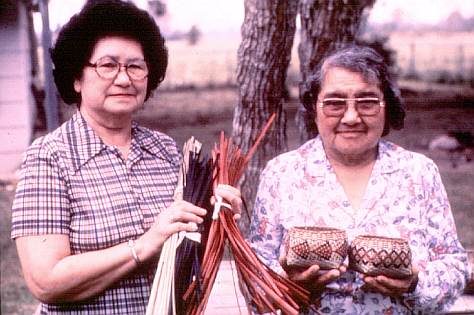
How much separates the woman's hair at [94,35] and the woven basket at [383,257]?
97 cm

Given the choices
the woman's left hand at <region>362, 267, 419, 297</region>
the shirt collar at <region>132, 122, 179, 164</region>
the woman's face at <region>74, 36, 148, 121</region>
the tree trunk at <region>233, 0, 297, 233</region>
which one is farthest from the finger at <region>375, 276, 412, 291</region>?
the tree trunk at <region>233, 0, 297, 233</region>

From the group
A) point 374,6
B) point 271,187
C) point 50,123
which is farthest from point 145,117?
point 271,187

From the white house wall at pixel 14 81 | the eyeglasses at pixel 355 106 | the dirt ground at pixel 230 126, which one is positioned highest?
the eyeglasses at pixel 355 106

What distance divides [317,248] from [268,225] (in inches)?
15.6

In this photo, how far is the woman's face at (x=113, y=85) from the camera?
228cm

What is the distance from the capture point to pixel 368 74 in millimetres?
2449

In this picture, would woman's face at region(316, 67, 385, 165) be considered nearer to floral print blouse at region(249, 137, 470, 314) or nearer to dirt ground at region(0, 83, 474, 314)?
floral print blouse at region(249, 137, 470, 314)

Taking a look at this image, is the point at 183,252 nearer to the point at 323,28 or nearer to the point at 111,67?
the point at 111,67

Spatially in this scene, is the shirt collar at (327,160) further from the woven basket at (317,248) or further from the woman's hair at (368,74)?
the woven basket at (317,248)

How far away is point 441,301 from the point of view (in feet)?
7.91

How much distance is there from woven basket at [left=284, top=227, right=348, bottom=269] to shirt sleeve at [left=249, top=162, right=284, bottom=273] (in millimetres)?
311

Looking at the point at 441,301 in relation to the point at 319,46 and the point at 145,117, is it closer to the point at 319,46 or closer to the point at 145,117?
the point at 319,46

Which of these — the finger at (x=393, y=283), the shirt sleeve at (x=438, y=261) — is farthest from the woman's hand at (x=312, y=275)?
the shirt sleeve at (x=438, y=261)

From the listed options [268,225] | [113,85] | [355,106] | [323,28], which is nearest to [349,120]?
[355,106]
